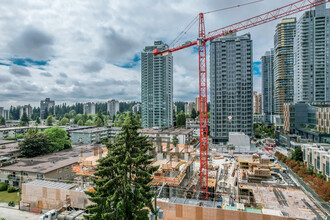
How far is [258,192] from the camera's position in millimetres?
16734

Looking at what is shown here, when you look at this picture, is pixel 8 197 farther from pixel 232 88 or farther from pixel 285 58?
pixel 285 58

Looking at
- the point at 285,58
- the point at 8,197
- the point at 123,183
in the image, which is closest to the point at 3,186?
the point at 8,197

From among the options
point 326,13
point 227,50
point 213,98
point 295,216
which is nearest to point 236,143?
point 213,98

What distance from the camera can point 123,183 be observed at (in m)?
9.82

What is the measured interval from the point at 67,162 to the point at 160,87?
45.8 meters

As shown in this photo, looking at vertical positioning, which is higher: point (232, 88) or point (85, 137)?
point (232, 88)

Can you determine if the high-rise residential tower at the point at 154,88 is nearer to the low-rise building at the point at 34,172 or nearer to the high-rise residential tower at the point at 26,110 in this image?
the low-rise building at the point at 34,172

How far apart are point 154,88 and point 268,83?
64.8m

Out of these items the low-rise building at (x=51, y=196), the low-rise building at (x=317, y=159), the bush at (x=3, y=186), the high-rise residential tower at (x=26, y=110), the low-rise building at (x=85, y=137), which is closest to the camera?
the low-rise building at (x=51, y=196)

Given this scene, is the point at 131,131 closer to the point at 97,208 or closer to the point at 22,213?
the point at 97,208

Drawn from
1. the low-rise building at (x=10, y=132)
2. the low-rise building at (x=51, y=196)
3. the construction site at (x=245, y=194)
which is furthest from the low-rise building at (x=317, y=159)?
the low-rise building at (x=10, y=132)

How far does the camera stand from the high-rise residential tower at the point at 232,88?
172 feet

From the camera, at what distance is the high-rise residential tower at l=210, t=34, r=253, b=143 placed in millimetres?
52369

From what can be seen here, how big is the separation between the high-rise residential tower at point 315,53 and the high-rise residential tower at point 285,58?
21.3m
